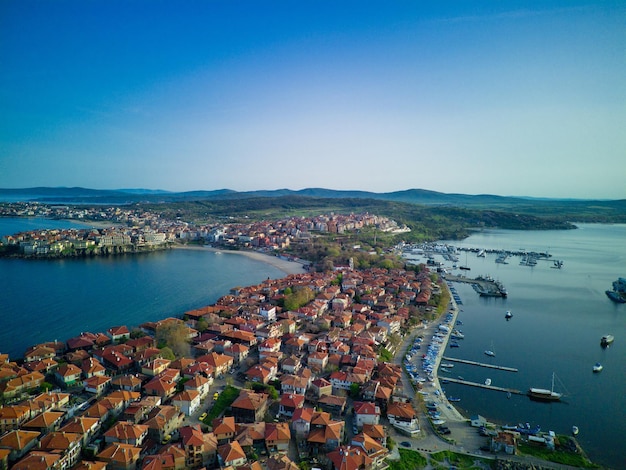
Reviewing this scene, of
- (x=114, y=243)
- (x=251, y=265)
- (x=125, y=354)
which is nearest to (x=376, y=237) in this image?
(x=251, y=265)

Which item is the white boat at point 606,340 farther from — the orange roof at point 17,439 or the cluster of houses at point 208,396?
the orange roof at point 17,439

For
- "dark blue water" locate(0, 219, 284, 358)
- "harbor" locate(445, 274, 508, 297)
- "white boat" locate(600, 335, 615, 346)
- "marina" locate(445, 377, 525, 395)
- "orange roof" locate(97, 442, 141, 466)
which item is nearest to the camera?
"orange roof" locate(97, 442, 141, 466)

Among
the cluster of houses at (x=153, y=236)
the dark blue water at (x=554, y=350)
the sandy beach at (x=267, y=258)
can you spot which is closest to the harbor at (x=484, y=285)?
the dark blue water at (x=554, y=350)

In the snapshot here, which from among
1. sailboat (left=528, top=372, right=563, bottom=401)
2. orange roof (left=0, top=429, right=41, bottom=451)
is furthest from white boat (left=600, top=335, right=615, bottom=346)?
orange roof (left=0, top=429, right=41, bottom=451)

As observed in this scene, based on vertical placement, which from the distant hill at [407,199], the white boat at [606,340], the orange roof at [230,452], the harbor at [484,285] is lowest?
the white boat at [606,340]

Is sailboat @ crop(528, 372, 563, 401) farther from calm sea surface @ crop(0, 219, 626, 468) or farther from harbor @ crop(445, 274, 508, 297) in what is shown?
harbor @ crop(445, 274, 508, 297)

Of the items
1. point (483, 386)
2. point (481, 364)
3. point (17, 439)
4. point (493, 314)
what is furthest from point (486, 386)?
point (17, 439)

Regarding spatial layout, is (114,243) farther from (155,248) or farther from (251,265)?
(251,265)
